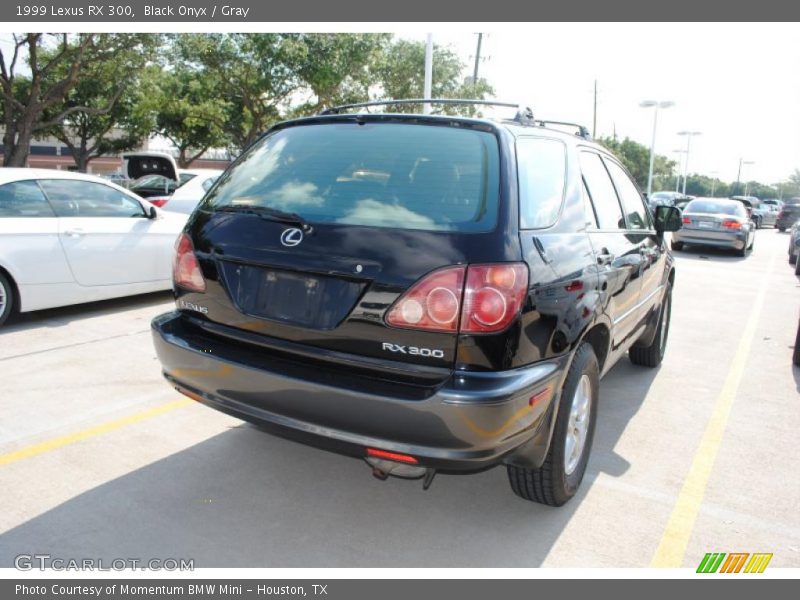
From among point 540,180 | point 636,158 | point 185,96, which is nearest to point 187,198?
point 540,180

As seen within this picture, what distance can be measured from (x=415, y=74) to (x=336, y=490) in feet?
81.6

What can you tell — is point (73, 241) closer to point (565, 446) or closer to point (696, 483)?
point (565, 446)

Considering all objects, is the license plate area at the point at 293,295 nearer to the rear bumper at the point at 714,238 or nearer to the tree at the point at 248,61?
the rear bumper at the point at 714,238

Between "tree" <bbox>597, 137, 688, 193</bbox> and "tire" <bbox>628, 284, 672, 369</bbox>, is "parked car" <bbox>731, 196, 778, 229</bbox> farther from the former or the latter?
"tire" <bbox>628, 284, 672, 369</bbox>

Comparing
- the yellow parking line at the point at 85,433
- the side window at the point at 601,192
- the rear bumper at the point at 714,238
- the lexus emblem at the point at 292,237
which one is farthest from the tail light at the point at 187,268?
the rear bumper at the point at 714,238

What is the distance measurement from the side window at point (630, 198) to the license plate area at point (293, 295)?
2441 millimetres

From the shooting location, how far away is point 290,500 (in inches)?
126

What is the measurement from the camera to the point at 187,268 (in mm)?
3121

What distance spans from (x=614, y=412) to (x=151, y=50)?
57.9 feet

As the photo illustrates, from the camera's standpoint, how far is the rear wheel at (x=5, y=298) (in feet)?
19.2

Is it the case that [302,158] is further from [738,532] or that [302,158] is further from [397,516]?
[738,532]

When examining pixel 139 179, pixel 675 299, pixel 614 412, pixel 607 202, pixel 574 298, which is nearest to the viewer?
pixel 574 298

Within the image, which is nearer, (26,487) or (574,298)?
(574,298)

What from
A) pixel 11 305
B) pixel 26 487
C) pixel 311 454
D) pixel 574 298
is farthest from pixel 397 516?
pixel 11 305
